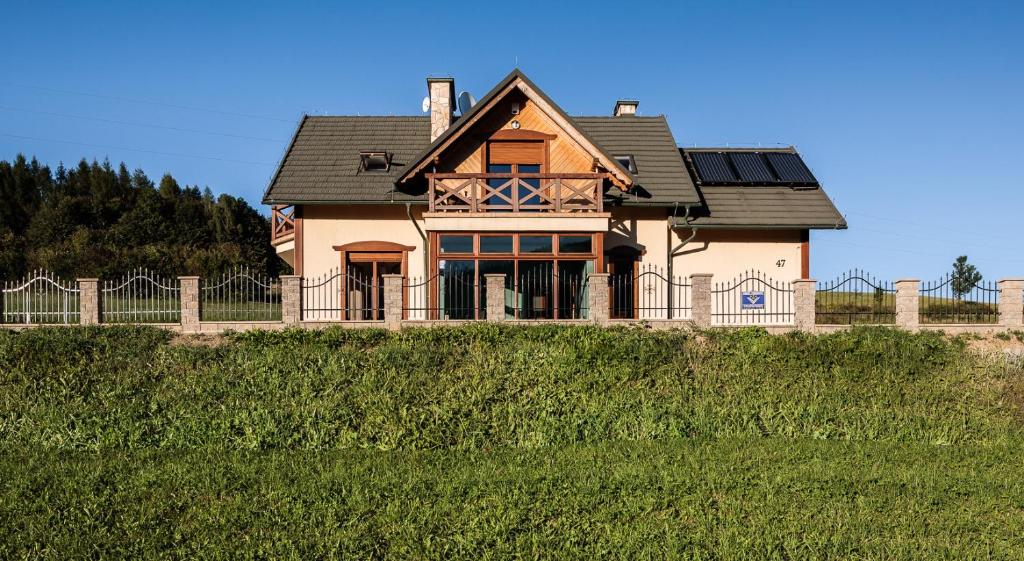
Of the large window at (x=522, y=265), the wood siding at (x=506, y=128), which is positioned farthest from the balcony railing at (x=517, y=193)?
the large window at (x=522, y=265)

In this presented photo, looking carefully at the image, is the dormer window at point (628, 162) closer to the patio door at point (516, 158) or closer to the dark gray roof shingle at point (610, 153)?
the dark gray roof shingle at point (610, 153)

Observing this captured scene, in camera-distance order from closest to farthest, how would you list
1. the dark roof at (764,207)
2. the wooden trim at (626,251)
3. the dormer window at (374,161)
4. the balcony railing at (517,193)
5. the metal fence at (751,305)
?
the metal fence at (751,305)
the balcony railing at (517,193)
the dark roof at (764,207)
the wooden trim at (626,251)
the dormer window at (374,161)

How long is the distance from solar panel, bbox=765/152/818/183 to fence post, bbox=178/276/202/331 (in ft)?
50.6

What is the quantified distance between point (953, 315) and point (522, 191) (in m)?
10.2

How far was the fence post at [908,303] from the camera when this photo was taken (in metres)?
14.1

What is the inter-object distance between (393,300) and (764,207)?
1066 cm

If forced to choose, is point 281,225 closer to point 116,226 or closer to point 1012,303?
point 1012,303

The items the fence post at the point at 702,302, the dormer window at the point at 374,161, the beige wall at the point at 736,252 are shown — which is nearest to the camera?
the fence post at the point at 702,302

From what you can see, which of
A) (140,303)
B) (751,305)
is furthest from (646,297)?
(140,303)

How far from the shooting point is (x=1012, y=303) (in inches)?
560

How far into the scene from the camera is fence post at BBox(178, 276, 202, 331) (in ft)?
44.2

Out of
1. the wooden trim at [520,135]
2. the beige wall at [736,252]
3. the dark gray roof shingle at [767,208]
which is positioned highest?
the wooden trim at [520,135]

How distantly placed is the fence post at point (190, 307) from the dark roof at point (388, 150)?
4.42m

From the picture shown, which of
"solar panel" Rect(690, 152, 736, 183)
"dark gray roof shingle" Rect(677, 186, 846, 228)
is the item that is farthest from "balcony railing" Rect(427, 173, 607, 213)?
"solar panel" Rect(690, 152, 736, 183)
